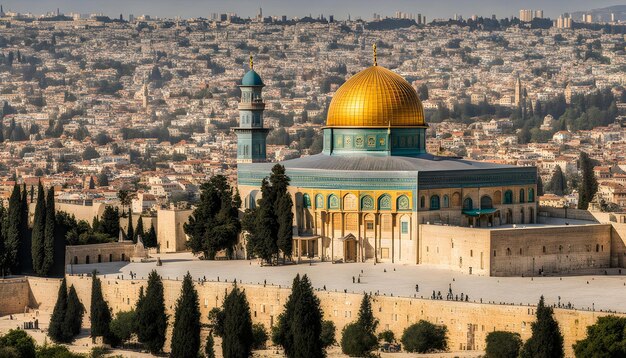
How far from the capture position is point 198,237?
159 ft

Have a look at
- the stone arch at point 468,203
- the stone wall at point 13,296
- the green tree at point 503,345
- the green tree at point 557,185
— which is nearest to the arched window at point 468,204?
the stone arch at point 468,203

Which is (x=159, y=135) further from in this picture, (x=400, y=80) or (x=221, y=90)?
(x=400, y=80)

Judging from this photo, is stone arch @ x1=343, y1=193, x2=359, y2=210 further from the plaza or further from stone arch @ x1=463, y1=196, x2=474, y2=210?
stone arch @ x1=463, y1=196, x2=474, y2=210

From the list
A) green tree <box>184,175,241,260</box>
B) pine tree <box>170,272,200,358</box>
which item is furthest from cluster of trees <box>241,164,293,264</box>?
pine tree <box>170,272,200,358</box>

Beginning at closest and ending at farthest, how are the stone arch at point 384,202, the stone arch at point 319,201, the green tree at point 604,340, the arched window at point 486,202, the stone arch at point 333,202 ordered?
the green tree at point 604,340, the stone arch at point 384,202, the stone arch at point 333,202, the stone arch at point 319,201, the arched window at point 486,202

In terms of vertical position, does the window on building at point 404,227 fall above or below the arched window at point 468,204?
below

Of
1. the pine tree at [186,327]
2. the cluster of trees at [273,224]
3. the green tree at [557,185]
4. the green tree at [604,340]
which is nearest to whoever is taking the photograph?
the green tree at [604,340]

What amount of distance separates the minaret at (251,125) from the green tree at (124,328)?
538 inches

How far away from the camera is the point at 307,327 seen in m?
37.2

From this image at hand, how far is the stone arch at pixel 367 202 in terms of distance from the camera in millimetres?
47312

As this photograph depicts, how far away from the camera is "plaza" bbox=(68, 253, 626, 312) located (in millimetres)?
39438

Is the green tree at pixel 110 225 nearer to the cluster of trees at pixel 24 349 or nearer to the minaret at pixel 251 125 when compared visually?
the minaret at pixel 251 125

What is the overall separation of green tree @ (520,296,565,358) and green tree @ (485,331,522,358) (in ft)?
2.88

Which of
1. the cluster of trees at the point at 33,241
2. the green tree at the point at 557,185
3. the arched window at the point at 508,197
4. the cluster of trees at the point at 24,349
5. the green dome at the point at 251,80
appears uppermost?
the green dome at the point at 251,80
